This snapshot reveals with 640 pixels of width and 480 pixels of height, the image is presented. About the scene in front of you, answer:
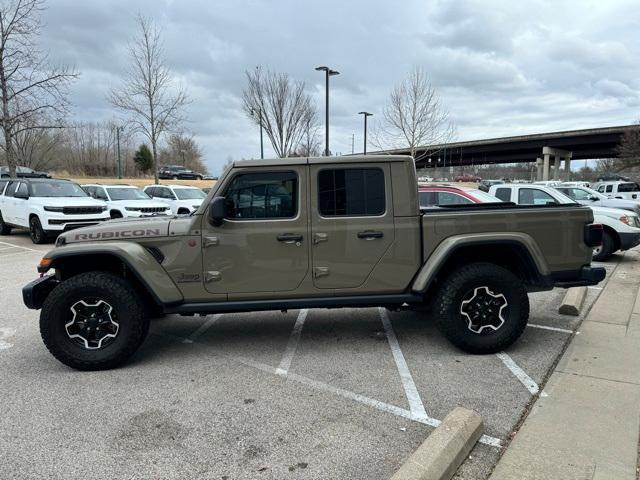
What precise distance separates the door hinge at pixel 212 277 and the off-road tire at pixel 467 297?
6.70 feet

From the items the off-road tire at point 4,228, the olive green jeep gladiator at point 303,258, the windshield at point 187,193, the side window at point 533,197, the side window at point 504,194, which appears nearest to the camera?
the olive green jeep gladiator at point 303,258

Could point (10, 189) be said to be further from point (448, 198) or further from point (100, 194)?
point (448, 198)

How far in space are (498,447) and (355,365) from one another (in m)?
1.54

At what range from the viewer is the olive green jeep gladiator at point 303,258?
401cm

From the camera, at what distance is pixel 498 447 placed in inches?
112

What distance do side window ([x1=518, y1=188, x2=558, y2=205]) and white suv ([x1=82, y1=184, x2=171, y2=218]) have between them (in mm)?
10432

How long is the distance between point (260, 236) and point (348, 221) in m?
0.82

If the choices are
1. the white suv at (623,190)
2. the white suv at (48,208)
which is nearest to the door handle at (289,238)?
the white suv at (48,208)

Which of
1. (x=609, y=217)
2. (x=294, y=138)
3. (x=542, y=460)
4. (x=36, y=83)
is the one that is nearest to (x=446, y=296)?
(x=542, y=460)

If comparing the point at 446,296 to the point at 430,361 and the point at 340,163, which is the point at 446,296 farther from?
the point at 340,163

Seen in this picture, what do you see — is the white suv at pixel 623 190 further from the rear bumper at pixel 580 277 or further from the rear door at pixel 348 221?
the rear door at pixel 348 221

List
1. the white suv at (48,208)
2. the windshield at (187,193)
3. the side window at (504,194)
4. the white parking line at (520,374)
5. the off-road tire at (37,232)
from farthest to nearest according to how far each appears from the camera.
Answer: the windshield at (187,193)
the off-road tire at (37,232)
the white suv at (48,208)
the side window at (504,194)
the white parking line at (520,374)

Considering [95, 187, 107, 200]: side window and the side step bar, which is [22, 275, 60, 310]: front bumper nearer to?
the side step bar

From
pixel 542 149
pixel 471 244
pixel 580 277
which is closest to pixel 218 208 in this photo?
pixel 471 244
